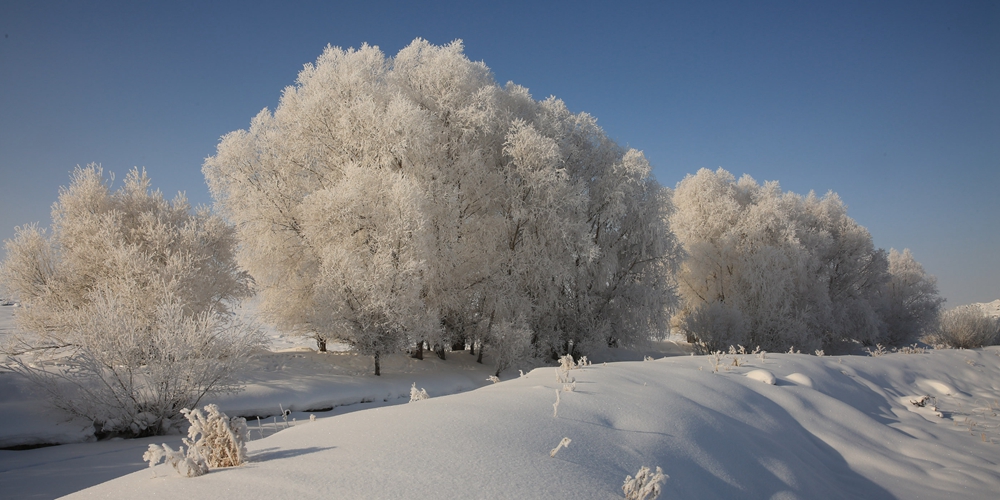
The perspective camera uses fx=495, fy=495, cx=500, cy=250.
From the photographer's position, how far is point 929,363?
42.3 feet

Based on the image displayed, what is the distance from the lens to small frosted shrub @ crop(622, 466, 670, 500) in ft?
9.02

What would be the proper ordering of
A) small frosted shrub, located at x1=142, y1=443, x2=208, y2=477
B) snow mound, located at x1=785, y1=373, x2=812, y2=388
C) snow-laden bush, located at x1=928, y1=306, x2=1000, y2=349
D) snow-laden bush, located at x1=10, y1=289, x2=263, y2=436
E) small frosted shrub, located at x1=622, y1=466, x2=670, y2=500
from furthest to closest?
snow-laden bush, located at x1=928, y1=306, x2=1000, y2=349
snow-laden bush, located at x1=10, y1=289, x2=263, y2=436
snow mound, located at x1=785, y1=373, x2=812, y2=388
small frosted shrub, located at x1=142, y1=443, x2=208, y2=477
small frosted shrub, located at x1=622, y1=466, x2=670, y2=500

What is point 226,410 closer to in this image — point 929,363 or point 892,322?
point 929,363

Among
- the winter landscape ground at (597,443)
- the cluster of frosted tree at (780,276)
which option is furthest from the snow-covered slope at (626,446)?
the cluster of frosted tree at (780,276)

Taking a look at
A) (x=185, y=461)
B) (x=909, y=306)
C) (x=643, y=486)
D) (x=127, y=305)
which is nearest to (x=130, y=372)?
(x=127, y=305)

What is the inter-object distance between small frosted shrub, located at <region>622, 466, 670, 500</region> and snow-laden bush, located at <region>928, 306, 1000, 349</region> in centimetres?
3506

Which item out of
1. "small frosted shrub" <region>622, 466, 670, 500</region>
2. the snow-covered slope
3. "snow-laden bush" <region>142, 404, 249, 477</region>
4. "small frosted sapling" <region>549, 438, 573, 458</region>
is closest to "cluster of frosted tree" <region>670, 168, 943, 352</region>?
the snow-covered slope

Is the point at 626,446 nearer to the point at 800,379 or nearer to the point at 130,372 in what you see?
the point at 800,379

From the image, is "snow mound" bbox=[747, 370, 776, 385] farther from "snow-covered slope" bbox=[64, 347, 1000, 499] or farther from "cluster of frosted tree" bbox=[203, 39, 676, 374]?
"cluster of frosted tree" bbox=[203, 39, 676, 374]

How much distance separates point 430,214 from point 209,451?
35.2 feet

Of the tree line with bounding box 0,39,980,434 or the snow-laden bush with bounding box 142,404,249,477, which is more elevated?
the tree line with bounding box 0,39,980,434

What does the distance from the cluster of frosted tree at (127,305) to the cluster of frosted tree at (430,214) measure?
7.64 feet

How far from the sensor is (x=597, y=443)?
366cm

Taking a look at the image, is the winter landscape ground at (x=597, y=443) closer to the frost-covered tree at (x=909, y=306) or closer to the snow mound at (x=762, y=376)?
the snow mound at (x=762, y=376)
